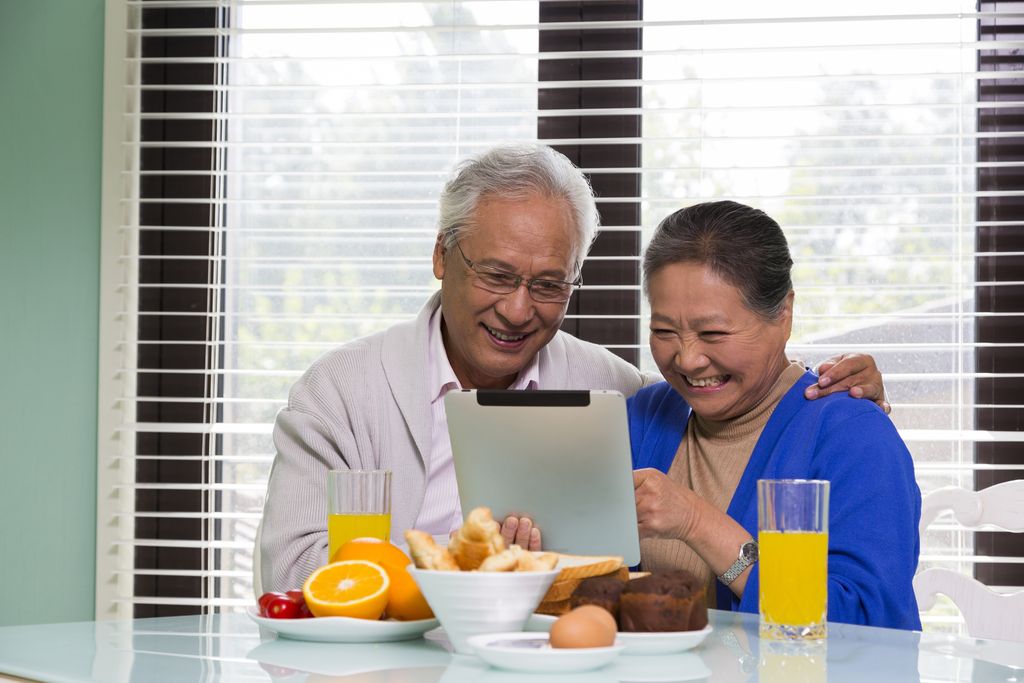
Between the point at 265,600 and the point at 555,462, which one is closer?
the point at 265,600

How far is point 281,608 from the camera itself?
3.50ft

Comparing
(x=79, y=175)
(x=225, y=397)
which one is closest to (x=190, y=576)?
(x=225, y=397)

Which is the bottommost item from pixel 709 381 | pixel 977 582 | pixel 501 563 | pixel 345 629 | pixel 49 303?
pixel 977 582

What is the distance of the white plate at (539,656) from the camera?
83cm

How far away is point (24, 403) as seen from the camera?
93.0 inches

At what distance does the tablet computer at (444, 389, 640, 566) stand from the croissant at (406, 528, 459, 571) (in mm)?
305

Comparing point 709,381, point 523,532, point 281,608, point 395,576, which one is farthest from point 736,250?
point 281,608

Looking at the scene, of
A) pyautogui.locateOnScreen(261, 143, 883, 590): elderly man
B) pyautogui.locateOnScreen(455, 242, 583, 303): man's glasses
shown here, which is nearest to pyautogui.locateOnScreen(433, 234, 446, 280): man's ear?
pyautogui.locateOnScreen(261, 143, 883, 590): elderly man

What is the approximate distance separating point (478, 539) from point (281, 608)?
29cm

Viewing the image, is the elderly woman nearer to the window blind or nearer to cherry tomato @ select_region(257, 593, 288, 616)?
Result: cherry tomato @ select_region(257, 593, 288, 616)

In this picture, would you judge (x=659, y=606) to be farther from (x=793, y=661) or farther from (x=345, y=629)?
(x=345, y=629)

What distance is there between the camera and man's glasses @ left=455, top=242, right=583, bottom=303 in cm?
181

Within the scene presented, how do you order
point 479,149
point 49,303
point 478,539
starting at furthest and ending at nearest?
1. point 479,149
2. point 49,303
3. point 478,539

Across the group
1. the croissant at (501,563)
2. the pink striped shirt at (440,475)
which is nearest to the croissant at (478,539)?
the croissant at (501,563)
